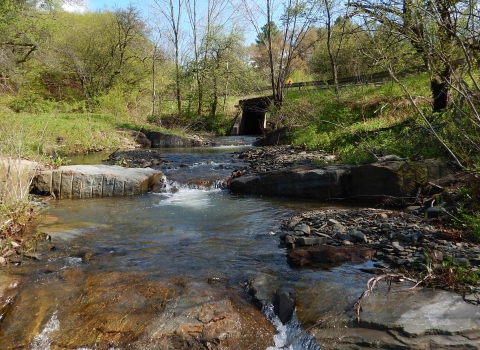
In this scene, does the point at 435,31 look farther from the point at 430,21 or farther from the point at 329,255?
the point at 329,255

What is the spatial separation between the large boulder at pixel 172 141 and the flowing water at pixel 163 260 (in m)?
11.1

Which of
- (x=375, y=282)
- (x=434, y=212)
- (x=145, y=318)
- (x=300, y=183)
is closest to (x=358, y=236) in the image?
(x=434, y=212)

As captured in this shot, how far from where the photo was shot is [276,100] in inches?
809

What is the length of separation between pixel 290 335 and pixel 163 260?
2.00 m

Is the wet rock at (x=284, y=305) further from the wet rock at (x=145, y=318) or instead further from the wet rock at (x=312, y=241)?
the wet rock at (x=312, y=241)

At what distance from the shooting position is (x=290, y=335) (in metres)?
3.26

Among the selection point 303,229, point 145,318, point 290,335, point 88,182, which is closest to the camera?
point 290,335

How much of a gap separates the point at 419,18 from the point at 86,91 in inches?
1094

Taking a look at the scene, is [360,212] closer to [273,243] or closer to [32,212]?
[273,243]

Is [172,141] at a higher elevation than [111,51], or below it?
below

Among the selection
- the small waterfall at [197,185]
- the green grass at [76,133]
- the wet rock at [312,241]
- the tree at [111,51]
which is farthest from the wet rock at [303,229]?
the tree at [111,51]

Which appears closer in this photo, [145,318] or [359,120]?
[145,318]

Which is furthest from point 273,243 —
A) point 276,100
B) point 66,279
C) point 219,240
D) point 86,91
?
point 86,91

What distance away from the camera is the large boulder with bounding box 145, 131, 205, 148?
1897cm
